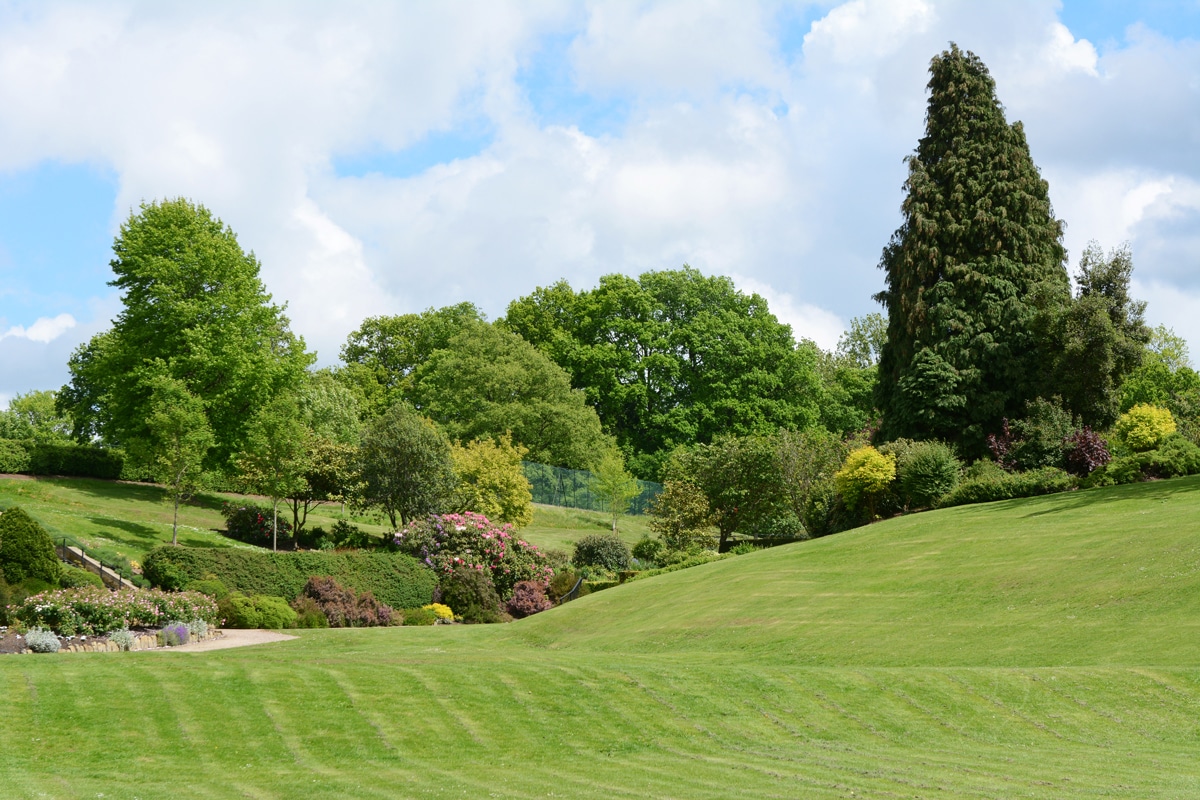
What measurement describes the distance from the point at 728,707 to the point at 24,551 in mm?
16472

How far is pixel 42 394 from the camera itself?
10200 cm

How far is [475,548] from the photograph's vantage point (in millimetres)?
33062

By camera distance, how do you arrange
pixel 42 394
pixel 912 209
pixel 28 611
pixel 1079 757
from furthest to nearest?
pixel 42 394 < pixel 912 209 < pixel 28 611 < pixel 1079 757

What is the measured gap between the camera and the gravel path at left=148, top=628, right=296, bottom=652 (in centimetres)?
2058

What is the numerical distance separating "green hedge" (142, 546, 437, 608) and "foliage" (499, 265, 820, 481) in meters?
33.3

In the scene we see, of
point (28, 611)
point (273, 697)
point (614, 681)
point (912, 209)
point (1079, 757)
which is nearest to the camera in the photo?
point (1079, 757)

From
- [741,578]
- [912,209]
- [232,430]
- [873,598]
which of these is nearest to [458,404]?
[232,430]

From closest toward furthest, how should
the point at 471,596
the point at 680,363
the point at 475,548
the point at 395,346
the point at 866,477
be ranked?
1. the point at 471,596
2. the point at 475,548
3. the point at 866,477
4. the point at 680,363
5. the point at 395,346

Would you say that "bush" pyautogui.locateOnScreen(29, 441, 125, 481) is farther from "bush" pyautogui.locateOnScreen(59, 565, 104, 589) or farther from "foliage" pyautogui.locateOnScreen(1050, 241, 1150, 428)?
"foliage" pyautogui.locateOnScreen(1050, 241, 1150, 428)

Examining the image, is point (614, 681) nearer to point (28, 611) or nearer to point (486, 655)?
point (486, 655)

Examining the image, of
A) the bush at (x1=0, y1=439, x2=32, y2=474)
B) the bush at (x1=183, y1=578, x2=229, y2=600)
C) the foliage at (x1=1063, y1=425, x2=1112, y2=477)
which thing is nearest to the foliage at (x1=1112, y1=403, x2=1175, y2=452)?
the foliage at (x1=1063, y1=425, x2=1112, y2=477)

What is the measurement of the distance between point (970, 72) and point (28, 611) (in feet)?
120

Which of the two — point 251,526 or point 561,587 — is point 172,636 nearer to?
point 561,587

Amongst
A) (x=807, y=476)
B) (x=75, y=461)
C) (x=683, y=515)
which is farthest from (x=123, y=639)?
(x=75, y=461)
